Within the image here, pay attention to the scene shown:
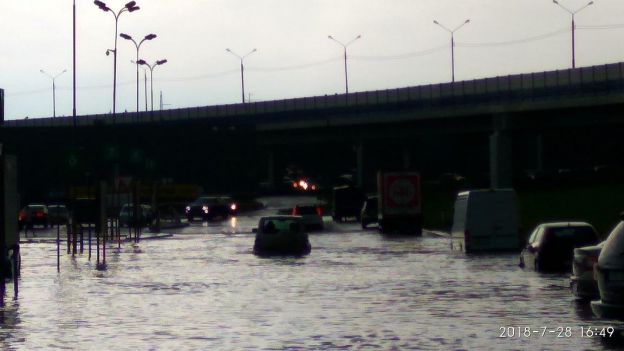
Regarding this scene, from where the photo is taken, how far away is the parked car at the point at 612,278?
1620cm

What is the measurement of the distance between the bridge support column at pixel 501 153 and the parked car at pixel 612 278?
79291mm

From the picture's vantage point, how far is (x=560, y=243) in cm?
3241

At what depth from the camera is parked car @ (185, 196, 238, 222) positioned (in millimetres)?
96750

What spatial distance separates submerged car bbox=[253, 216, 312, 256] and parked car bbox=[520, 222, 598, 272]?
13.6m

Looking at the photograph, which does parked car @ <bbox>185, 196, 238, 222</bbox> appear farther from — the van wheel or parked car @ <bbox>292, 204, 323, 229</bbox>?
the van wheel

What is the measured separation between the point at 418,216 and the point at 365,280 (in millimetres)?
35779

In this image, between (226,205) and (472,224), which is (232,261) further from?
(226,205)

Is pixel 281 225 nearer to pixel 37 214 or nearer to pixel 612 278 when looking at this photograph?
pixel 612 278

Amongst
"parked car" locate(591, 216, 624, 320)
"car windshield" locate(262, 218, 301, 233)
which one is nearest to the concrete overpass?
"car windshield" locate(262, 218, 301, 233)

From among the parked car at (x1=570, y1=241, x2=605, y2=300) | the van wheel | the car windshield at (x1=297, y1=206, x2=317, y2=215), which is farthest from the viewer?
the car windshield at (x1=297, y1=206, x2=317, y2=215)

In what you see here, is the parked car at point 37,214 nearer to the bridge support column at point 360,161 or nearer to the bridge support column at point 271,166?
the bridge support column at point 360,161

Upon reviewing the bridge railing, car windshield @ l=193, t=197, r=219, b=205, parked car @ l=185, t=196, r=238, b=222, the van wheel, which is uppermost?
the bridge railing

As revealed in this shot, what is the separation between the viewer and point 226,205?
10012 cm

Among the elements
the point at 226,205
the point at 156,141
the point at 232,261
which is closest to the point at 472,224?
the point at 232,261
